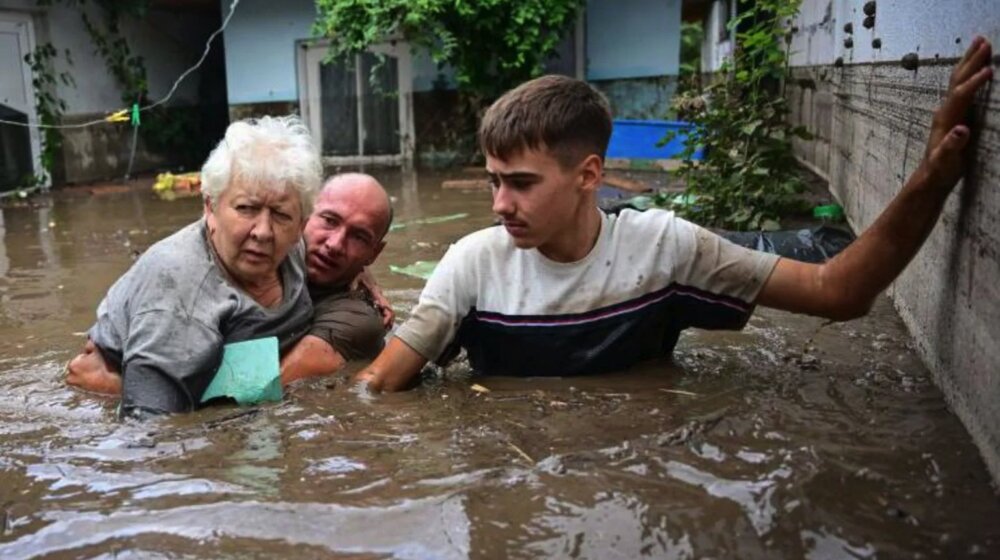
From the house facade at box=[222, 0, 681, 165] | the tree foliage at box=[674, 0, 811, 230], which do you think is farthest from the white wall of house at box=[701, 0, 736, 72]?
the tree foliage at box=[674, 0, 811, 230]

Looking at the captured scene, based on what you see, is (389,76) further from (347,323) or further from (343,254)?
(347,323)

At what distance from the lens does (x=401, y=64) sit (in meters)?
15.0

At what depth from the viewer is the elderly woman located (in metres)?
2.90

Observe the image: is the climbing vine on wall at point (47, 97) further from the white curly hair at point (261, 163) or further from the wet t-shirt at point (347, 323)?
the white curly hair at point (261, 163)

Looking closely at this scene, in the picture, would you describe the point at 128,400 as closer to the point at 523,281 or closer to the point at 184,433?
the point at 184,433

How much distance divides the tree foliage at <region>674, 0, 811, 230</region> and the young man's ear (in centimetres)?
343

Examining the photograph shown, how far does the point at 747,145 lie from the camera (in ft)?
21.2

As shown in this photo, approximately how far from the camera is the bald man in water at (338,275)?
3.35m

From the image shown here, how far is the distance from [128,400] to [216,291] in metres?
0.45

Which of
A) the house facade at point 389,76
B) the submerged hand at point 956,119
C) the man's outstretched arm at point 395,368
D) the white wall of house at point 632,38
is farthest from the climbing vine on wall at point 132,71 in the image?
the submerged hand at point 956,119

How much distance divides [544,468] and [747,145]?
15.8 ft

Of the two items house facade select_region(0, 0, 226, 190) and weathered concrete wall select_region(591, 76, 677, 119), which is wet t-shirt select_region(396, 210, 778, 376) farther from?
weathered concrete wall select_region(591, 76, 677, 119)

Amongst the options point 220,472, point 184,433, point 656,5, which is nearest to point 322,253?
point 184,433

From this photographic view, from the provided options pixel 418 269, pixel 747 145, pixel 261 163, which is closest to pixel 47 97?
pixel 418 269
